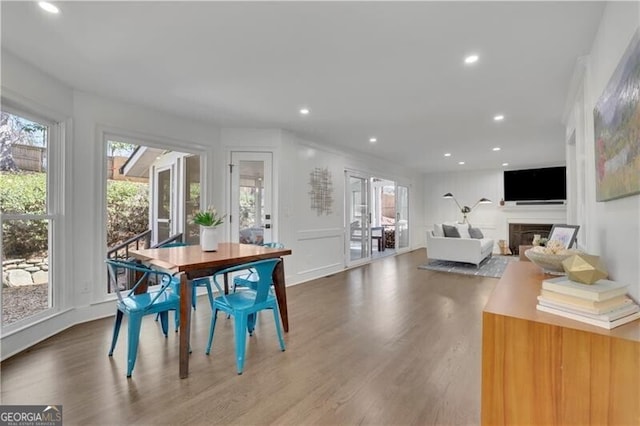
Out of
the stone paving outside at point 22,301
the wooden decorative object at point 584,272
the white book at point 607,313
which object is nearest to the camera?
the white book at point 607,313

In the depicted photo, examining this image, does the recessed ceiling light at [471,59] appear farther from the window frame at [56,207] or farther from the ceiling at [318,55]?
the window frame at [56,207]

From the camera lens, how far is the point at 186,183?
179 inches

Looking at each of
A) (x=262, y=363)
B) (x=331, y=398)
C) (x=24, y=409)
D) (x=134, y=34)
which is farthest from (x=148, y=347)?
(x=134, y=34)

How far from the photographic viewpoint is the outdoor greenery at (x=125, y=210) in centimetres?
370

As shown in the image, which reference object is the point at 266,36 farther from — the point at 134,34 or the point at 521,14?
the point at 521,14

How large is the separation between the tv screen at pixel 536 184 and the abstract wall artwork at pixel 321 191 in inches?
221

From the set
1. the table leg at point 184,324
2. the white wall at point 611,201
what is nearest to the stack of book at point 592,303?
the white wall at point 611,201

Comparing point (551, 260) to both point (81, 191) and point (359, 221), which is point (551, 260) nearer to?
point (81, 191)

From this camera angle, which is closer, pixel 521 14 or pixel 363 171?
pixel 521 14

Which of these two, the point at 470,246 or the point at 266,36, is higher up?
the point at 266,36

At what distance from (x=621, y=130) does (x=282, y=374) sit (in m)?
2.42

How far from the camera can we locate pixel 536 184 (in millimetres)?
7762

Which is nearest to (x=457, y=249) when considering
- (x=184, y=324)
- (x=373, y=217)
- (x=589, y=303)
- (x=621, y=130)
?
(x=373, y=217)

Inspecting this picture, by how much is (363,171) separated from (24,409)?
19.6ft
